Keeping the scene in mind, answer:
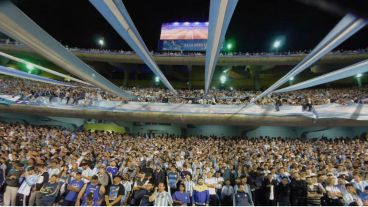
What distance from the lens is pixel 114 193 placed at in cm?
575

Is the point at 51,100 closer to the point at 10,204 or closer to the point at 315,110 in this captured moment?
the point at 10,204

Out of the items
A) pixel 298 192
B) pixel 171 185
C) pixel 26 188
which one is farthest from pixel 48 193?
pixel 298 192

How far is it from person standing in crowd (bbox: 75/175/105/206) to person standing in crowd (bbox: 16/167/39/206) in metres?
1.52

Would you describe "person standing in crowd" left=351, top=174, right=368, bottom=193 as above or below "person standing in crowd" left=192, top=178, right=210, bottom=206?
above

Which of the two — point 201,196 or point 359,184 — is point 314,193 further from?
point 201,196

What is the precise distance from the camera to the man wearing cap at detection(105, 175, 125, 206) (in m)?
5.63

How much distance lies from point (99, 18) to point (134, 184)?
869 inches

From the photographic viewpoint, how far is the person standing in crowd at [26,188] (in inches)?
242

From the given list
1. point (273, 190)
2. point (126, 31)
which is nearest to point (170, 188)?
point (273, 190)

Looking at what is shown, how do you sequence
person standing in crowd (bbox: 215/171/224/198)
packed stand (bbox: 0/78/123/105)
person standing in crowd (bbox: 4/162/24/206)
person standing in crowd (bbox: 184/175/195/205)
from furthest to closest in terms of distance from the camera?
packed stand (bbox: 0/78/123/105)
person standing in crowd (bbox: 215/171/224/198)
person standing in crowd (bbox: 184/175/195/205)
person standing in crowd (bbox: 4/162/24/206)

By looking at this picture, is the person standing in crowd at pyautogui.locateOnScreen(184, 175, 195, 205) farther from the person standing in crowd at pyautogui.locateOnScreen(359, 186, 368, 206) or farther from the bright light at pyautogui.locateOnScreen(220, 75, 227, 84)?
the bright light at pyautogui.locateOnScreen(220, 75, 227, 84)

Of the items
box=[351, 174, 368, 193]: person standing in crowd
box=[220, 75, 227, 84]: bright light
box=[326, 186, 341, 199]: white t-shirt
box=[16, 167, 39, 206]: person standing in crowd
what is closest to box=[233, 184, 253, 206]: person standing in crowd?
box=[326, 186, 341, 199]: white t-shirt

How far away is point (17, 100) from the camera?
16969mm

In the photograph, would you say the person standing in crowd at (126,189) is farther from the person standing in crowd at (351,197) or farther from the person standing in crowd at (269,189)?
the person standing in crowd at (351,197)
